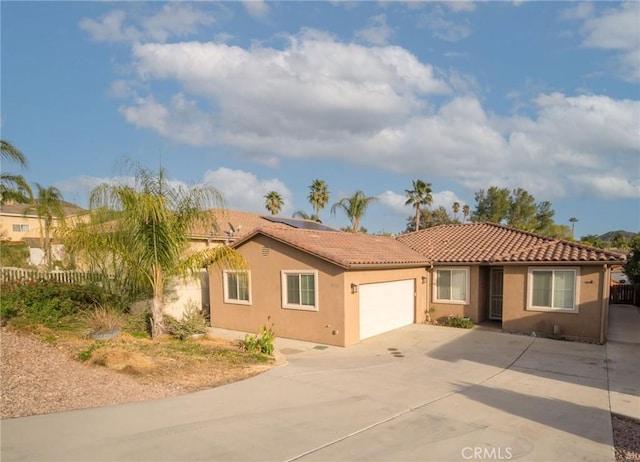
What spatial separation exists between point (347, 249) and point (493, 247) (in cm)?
679

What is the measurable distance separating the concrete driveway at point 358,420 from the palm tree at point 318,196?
3456 centimetres

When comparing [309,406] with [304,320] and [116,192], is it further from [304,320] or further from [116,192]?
[116,192]

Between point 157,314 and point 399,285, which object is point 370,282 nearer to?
point 399,285

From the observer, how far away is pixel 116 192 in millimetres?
11727

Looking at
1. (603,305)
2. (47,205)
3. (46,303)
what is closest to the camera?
(46,303)

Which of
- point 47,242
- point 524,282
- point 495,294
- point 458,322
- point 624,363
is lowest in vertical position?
point 458,322

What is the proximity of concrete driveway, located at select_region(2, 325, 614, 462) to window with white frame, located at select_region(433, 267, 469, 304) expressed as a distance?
6304 millimetres

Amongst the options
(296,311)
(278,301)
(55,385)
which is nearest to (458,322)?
(296,311)

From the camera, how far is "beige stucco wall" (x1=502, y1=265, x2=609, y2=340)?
45.2 feet

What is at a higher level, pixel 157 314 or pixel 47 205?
pixel 47 205

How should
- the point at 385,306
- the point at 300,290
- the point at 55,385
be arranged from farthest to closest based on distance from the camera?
the point at 385,306, the point at 300,290, the point at 55,385

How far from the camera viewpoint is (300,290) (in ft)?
47.2

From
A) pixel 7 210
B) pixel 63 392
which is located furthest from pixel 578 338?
pixel 7 210
